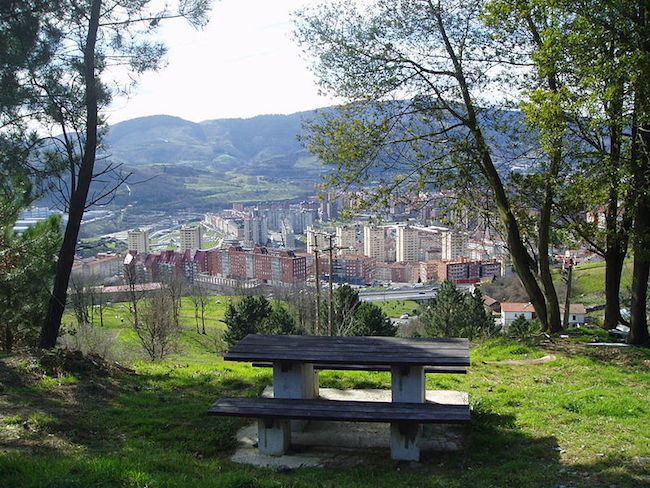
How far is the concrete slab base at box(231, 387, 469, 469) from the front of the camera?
4949 millimetres

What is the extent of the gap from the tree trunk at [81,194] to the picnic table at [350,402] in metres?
3.20

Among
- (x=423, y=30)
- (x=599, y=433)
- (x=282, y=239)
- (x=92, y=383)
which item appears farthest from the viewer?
(x=282, y=239)

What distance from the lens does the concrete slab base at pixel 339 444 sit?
495 cm

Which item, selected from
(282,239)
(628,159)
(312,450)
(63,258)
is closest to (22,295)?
(63,258)

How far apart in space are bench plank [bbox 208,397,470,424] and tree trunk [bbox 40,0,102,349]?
12.2ft

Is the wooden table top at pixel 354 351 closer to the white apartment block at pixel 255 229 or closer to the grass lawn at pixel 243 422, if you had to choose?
the grass lawn at pixel 243 422

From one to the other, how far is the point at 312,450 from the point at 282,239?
112583 mm

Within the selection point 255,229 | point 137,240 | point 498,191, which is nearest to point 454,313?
point 498,191

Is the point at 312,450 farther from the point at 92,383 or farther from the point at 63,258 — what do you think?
the point at 63,258

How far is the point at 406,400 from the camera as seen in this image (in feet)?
17.5

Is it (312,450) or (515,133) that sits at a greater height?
(515,133)

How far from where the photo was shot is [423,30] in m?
9.83

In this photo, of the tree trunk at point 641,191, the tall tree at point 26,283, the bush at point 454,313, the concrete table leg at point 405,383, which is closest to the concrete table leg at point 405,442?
the concrete table leg at point 405,383

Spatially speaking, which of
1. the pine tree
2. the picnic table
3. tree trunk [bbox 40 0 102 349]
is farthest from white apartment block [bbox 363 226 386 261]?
the picnic table
